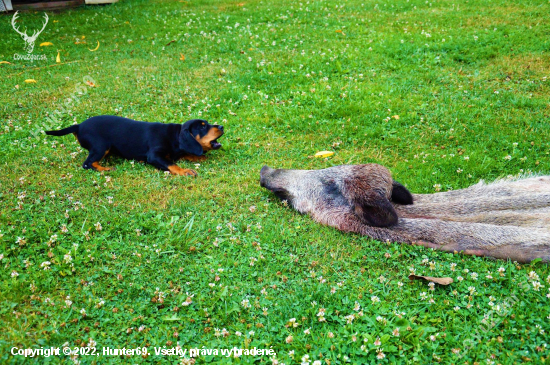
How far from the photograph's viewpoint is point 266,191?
5633mm

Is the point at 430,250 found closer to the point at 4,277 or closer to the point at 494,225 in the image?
the point at 494,225

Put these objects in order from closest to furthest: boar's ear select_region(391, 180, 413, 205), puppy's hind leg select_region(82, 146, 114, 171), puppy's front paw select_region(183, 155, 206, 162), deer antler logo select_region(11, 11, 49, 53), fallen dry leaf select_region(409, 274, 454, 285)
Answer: fallen dry leaf select_region(409, 274, 454, 285) < boar's ear select_region(391, 180, 413, 205) < puppy's hind leg select_region(82, 146, 114, 171) < puppy's front paw select_region(183, 155, 206, 162) < deer antler logo select_region(11, 11, 49, 53)

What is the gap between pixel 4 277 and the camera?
3951 millimetres

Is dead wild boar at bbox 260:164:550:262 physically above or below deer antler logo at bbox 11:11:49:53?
above

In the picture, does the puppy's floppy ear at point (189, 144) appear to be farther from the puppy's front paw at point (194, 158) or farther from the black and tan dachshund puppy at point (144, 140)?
the puppy's front paw at point (194, 158)

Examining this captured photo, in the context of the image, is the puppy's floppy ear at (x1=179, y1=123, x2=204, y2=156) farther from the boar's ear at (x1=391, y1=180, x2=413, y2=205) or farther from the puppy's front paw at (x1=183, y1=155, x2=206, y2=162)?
the boar's ear at (x1=391, y1=180, x2=413, y2=205)

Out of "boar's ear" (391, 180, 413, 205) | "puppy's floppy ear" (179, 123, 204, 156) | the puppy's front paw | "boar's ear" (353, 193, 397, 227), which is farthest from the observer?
the puppy's front paw

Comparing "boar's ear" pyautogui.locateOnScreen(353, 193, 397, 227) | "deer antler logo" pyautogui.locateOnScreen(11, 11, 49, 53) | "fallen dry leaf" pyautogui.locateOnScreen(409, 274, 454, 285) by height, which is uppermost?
"boar's ear" pyautogui.locateOnScreen(353, 193, 397, 227)

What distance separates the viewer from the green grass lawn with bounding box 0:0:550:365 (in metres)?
3.51

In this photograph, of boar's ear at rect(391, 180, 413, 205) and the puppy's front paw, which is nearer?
boar's ear at rect(391, 180, 413, 205)

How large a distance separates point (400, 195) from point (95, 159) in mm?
3942

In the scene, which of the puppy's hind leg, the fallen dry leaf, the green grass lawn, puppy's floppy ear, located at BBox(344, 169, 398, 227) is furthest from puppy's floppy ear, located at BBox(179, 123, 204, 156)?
the fallen dry leaf

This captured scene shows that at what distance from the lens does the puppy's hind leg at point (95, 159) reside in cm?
598

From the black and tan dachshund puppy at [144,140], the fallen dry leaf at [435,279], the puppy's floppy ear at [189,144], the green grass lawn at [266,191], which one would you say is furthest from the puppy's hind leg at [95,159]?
the fallen dry leaf at [435,279]
